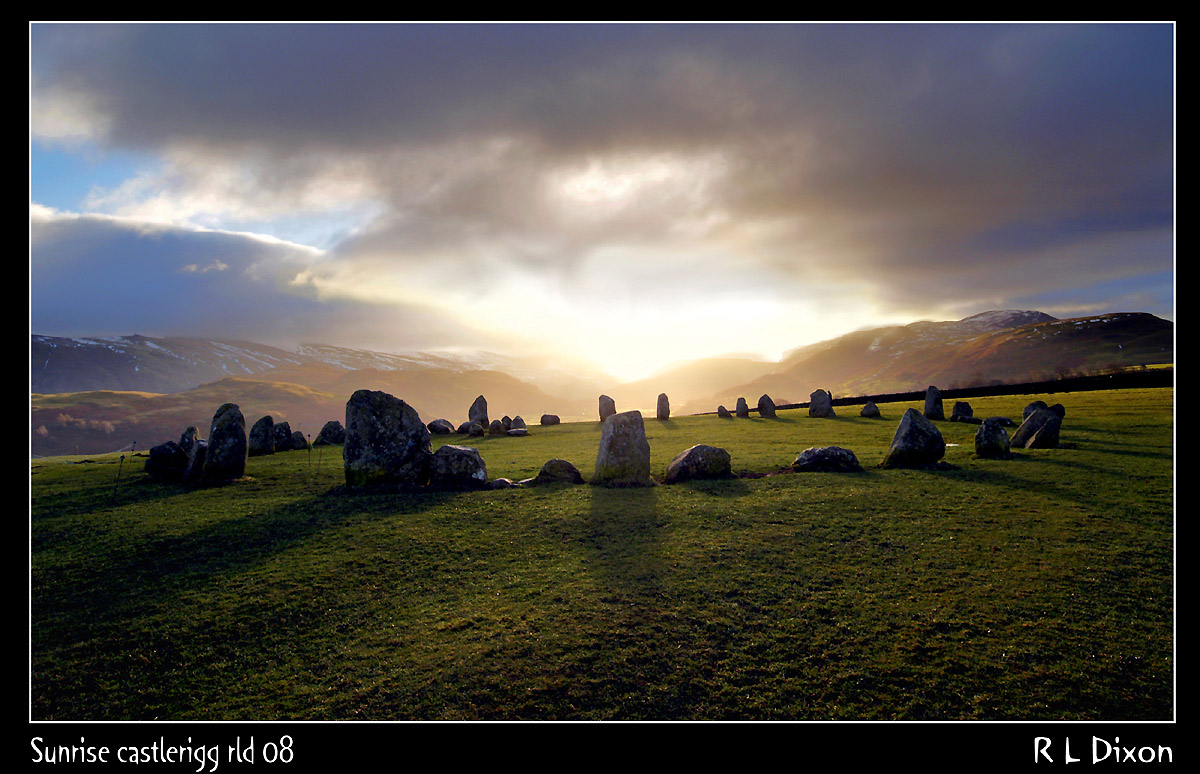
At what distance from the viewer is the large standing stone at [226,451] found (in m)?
13.4

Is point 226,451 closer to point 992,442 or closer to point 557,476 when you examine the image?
point 557,476

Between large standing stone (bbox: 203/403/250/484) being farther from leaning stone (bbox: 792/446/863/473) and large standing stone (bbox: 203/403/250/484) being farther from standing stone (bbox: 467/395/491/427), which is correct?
leaning stone (bbox: 792/446/863/473)

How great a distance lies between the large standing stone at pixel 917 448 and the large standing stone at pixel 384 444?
39.8 feet

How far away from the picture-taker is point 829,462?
12.8 m

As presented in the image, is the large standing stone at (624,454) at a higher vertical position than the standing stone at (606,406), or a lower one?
lower

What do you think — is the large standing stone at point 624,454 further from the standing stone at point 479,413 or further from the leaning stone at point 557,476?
the standing stone at point 479,413

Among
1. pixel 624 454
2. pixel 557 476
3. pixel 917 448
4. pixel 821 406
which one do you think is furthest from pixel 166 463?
pixel 821 406

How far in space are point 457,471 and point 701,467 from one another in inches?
236

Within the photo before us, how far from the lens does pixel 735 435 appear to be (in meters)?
21.9

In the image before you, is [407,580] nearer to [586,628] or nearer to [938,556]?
[586,628]

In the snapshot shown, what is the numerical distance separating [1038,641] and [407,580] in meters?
6.93

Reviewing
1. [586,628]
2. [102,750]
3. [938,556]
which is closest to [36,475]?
[102,750]

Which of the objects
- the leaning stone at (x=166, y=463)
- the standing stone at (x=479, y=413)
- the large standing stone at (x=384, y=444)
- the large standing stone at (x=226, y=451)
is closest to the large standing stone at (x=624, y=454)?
the large standing stone at (x=384, y=444)

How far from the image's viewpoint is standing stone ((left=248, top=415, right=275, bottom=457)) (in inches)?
789
